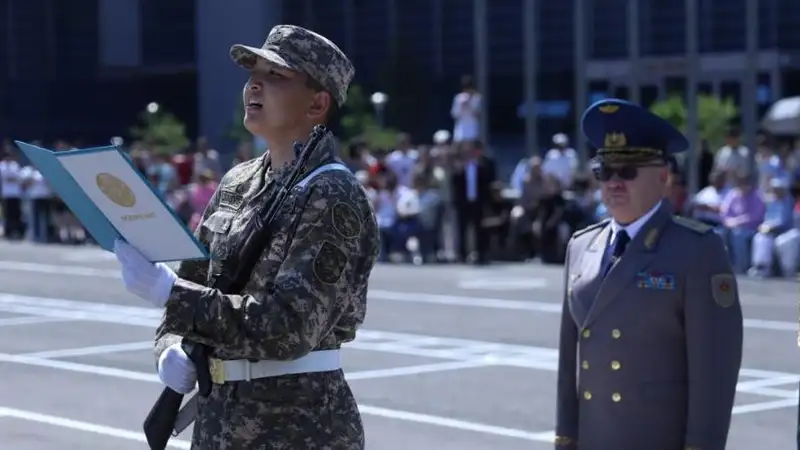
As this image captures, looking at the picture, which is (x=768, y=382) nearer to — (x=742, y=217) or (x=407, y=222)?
(x=742, y=217)

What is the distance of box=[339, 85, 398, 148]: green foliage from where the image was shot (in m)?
40.9

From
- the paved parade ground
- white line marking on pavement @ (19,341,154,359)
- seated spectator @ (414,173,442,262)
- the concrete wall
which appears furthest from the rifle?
the concrete wall

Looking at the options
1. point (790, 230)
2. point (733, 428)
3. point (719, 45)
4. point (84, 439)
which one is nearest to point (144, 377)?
point (84, 439)

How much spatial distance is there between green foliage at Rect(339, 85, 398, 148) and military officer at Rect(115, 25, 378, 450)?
3513 centimetres

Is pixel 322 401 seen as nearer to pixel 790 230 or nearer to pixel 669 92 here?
pixel 790 230

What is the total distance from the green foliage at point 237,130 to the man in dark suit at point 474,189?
2016cm

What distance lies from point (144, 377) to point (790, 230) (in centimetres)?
1067

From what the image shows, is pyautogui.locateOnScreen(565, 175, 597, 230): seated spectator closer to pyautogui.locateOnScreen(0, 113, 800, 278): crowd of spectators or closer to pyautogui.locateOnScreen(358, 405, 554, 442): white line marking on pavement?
pyautogui.locateOnScreen(0, 113, 800, 278): crowd of spectators

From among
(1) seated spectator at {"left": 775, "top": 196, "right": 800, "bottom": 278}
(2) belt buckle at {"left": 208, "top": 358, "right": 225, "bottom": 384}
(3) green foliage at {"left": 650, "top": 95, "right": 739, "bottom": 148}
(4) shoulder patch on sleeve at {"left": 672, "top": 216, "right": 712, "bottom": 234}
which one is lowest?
(1) seated spectator at {"left": 775, "top": 196, "right": 800, "bottom": 278}

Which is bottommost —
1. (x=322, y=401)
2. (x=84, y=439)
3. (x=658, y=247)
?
(x=84, y=439)

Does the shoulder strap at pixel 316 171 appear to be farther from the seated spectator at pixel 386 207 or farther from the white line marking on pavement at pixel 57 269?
the seated spectator at pixel 386 207

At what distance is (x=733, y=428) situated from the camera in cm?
1053

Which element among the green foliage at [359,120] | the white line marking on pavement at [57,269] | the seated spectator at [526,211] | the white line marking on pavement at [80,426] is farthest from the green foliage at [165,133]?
the white line marking on pavement at [80,426]

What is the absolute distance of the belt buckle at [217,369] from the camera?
4.24 metres
